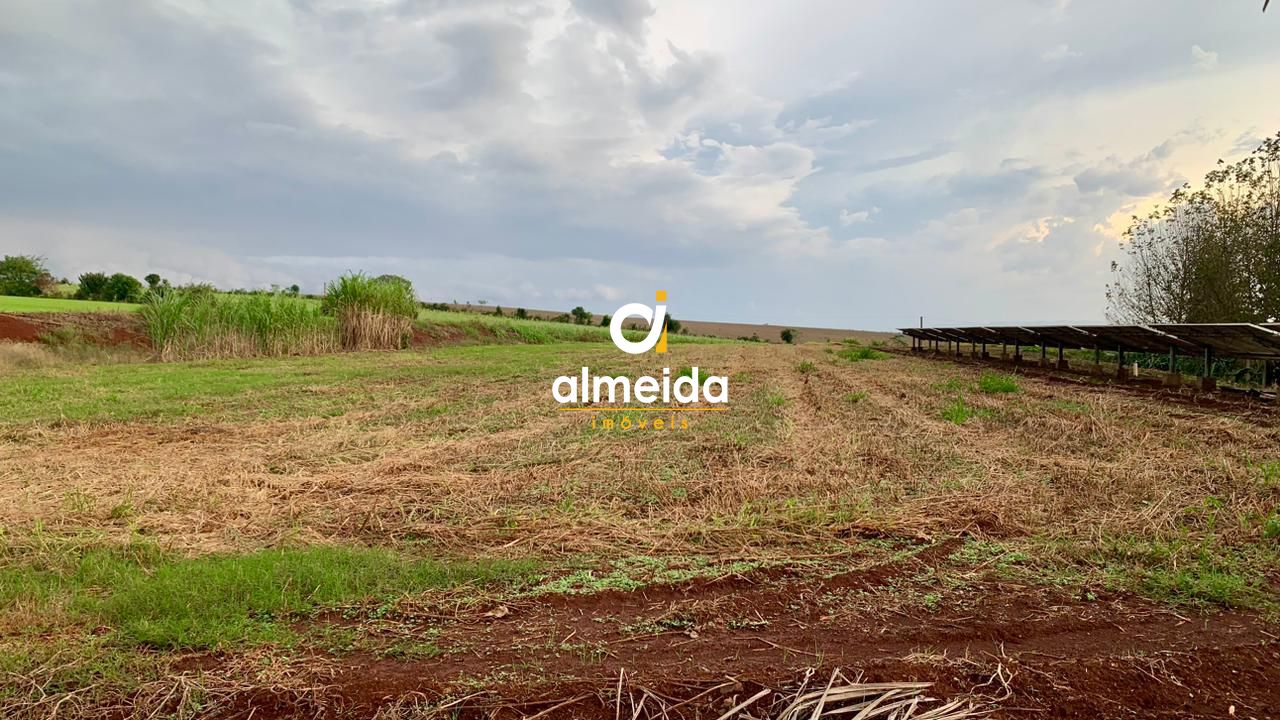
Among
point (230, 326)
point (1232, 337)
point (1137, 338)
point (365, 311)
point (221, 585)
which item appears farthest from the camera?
point (365, 311)

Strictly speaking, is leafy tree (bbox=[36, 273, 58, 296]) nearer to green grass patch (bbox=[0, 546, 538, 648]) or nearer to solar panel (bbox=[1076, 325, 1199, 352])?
green grass patch (bbox=[0, 546, 538, 648])

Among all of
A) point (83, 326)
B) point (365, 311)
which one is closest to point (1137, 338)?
point (365, 311)

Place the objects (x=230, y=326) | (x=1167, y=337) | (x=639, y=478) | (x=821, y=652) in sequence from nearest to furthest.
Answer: (x=821, y=652) < (x=639, y=478) < (x=1167, y=337) < (x=230, y=326)

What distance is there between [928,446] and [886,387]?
17.5ft

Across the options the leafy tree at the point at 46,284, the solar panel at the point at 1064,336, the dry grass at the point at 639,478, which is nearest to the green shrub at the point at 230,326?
the dry grass at the point at 639,478

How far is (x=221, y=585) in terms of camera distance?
8.98 feet

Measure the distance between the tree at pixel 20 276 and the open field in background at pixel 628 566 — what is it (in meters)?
35.5

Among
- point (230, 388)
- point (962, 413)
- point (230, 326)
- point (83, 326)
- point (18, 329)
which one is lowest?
point (230, 388)

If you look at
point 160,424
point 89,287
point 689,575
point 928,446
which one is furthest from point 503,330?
point 689,575

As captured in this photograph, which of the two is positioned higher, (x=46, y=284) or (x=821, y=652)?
(x=46, y=284)

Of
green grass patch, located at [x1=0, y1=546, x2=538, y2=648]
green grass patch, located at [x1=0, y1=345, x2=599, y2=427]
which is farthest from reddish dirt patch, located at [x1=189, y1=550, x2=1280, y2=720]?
green grass patch, located at [x1=0, y1=345, x2=599, y2=427]

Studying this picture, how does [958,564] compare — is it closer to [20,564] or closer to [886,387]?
[20,564]

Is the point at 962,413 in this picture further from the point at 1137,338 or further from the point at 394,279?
the point at 394,279

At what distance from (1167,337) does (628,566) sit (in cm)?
1138
